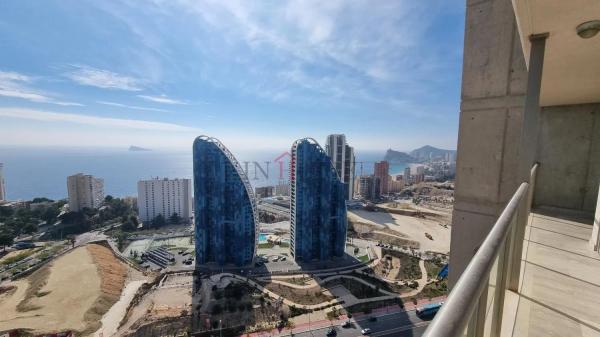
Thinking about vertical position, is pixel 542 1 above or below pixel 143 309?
above

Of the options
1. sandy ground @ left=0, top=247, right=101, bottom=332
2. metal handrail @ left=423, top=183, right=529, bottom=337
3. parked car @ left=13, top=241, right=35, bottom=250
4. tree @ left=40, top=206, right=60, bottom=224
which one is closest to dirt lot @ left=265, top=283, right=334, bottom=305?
sandy ground @ left=0, top=247, right=101, bottom=332

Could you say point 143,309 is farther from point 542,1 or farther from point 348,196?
point 348,196

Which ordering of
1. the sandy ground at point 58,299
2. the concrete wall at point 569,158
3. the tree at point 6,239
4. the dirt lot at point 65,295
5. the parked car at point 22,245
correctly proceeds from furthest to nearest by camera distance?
the parked car at point 22,245
the tree at point 6,239
the dirt lot at point 65,295
the sandy ground at point 58,299
the concrete wall at point 569,158

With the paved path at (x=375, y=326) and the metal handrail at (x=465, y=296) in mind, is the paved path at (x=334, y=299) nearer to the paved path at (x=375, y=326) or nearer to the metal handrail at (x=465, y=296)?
the paved path at (x=375, y=326)

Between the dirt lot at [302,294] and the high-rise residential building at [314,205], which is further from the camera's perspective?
the high-rise residential building at [314,205]

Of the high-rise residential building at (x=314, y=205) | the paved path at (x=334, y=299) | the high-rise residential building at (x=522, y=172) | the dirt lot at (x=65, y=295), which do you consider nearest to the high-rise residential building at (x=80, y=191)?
the dirt lot at (x=65, y=295)

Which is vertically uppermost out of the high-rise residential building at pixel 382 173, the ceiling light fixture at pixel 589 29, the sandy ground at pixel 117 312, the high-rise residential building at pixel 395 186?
the ceiling light fixture at pixel 589 29

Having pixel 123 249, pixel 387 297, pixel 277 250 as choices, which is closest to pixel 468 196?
pixel 387 297
